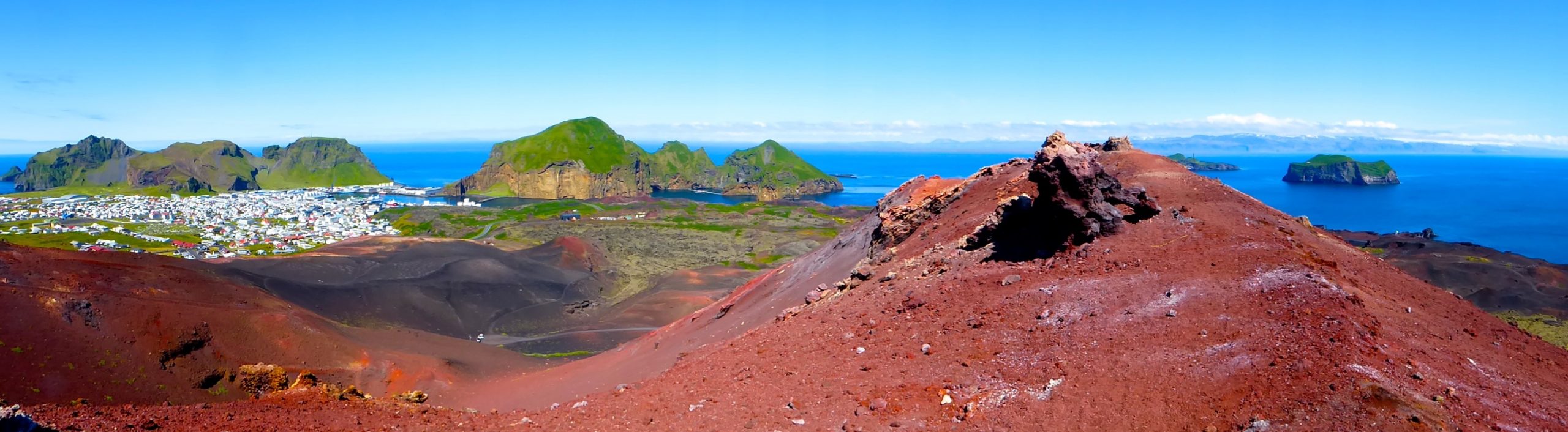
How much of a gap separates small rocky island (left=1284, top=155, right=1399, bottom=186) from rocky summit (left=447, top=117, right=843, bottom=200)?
113m

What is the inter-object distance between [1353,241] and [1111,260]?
255ft

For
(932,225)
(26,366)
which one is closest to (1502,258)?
(932,225)

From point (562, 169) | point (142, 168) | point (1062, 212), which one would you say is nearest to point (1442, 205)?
point (1062, 212)

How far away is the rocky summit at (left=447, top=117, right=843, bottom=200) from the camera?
549 feet

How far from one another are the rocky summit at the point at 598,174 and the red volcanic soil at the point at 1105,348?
15132 cm

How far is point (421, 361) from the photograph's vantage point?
27125 mm

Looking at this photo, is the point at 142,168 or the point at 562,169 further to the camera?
the point at 562,169

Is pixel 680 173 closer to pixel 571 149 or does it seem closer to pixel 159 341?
pixel 571 149

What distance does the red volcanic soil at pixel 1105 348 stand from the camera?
9.30 meters

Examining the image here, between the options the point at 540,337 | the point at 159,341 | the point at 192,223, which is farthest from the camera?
the point at 192,223

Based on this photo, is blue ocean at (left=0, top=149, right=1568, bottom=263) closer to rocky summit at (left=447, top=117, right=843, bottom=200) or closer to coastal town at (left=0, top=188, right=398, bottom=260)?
rocky summit at (left=447, top=117, right=843, bottom=200)

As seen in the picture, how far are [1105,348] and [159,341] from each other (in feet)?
78.2

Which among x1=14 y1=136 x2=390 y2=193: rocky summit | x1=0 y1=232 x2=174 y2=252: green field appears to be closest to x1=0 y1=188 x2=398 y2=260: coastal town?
x1=0 y1=232 x2=174 y2=252: green field

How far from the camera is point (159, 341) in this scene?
20469 millimetres
